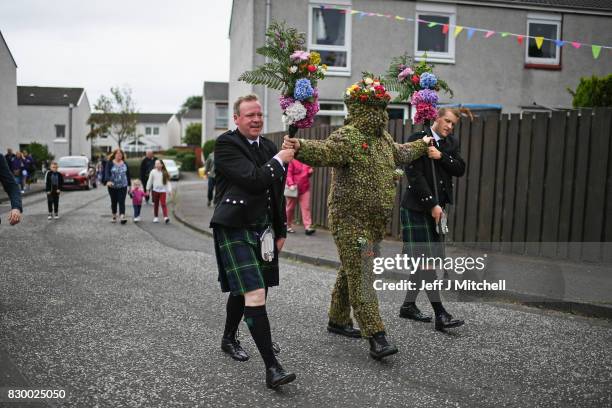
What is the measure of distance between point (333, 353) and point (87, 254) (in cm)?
610

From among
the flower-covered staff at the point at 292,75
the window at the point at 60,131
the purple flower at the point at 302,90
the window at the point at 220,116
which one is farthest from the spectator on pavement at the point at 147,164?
the window at the point at 60,131

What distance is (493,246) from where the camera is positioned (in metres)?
9.46

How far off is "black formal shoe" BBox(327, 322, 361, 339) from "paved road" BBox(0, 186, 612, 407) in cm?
7

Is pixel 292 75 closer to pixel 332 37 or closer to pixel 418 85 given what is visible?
pixel 418 85

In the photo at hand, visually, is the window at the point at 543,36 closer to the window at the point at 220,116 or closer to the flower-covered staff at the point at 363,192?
the flower-covered staff at the point at 363,192

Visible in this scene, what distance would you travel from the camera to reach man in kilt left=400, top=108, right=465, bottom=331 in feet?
16.9

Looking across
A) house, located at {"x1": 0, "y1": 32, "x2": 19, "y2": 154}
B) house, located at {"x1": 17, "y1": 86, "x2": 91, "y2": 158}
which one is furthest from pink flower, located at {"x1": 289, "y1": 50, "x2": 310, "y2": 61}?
house, located at {"x1": 17, "y1": 86, "x2": 91, "y2": 158}

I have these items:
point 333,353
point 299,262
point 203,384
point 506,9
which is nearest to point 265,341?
point 203,384

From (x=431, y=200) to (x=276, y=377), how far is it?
89.0 inches

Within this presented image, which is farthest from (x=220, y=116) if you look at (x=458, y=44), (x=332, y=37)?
(x=458, y=44)

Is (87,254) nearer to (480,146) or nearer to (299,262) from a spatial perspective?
(299,262)

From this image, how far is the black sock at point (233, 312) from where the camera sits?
4.39 meters

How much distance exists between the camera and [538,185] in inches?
350

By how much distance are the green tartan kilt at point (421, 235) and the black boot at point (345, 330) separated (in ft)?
3.01
